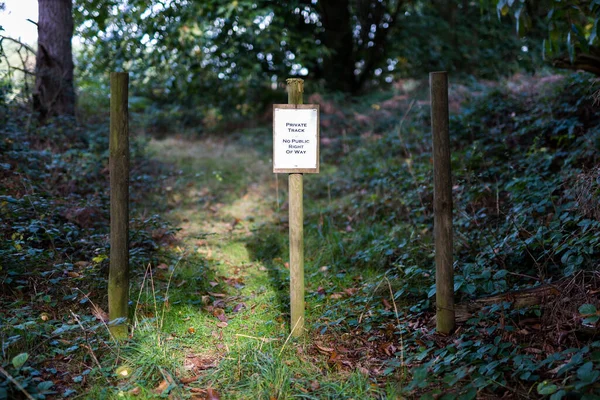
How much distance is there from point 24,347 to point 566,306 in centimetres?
380

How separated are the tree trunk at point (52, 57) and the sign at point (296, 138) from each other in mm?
5994

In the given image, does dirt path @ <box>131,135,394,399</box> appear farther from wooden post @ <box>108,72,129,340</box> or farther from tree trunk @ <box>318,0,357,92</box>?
tree trunk @ <box>318,0,357,92</box>

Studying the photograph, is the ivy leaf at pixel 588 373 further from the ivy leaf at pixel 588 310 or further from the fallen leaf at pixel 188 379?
the fallen leaf at pixel 188 379

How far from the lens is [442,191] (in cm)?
371

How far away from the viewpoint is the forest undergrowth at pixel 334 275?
130 inches

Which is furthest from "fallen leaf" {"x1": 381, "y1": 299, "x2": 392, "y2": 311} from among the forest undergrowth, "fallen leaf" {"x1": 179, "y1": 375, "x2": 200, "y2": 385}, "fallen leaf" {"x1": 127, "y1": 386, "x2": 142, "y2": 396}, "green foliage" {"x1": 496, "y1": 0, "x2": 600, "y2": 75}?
"green foliage" {"x1": 496, "y1": 0, "x2": 600, "y2": 75}

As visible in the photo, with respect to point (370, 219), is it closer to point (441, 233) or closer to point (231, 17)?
point (441, 233)

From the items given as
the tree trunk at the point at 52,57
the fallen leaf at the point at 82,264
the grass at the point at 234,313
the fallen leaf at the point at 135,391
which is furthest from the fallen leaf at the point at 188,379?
the tree trunk at the point at 52,57

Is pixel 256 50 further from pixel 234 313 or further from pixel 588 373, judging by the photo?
pixel 588 373

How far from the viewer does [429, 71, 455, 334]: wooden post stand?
3.71 m

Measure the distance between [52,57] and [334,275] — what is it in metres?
6.40

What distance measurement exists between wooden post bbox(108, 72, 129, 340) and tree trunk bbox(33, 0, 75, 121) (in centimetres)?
532

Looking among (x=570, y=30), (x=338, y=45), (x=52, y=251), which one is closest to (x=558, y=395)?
(x=570, y=30)

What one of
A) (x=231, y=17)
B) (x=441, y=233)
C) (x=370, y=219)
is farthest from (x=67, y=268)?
(x=231, y=17)
